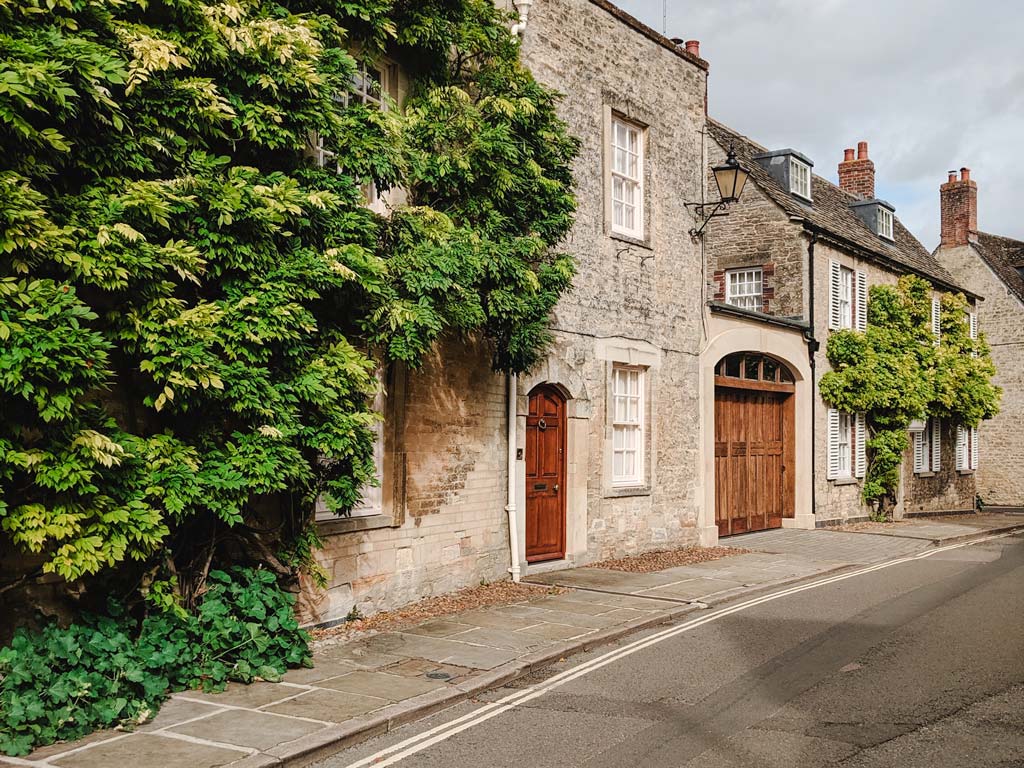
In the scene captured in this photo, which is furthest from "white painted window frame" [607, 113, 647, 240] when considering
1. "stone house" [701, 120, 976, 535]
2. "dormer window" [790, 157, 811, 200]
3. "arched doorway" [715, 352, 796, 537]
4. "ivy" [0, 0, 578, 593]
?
"dormer window" [790, 157, 811, 200]

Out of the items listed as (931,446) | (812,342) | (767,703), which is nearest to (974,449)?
(931,446)

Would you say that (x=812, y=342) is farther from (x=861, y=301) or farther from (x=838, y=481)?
(x=838, y=481)

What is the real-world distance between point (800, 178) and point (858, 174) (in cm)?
671

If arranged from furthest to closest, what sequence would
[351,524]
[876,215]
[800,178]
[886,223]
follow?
1. [886,223]
2. [876,215]
3. [800,178]
4. [351,524]

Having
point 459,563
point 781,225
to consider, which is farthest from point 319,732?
point 781,225

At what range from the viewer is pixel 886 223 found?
27.4 metres

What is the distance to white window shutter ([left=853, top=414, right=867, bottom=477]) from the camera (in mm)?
23125

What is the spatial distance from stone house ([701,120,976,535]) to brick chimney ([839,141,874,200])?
375 centimetres

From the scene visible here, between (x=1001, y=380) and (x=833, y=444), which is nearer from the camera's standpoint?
(x=833, y=444)

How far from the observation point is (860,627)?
9812 millimetres

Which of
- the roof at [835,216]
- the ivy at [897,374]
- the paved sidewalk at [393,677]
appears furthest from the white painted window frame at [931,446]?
the paved sidewalk at [393,677]

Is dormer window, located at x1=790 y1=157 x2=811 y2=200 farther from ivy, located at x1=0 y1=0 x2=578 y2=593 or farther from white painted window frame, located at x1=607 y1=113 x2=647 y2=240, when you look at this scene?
ivy, located at x1=0 y1=0 x2=578 y2=593

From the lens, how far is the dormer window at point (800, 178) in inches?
917

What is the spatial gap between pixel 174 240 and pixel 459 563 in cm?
572
